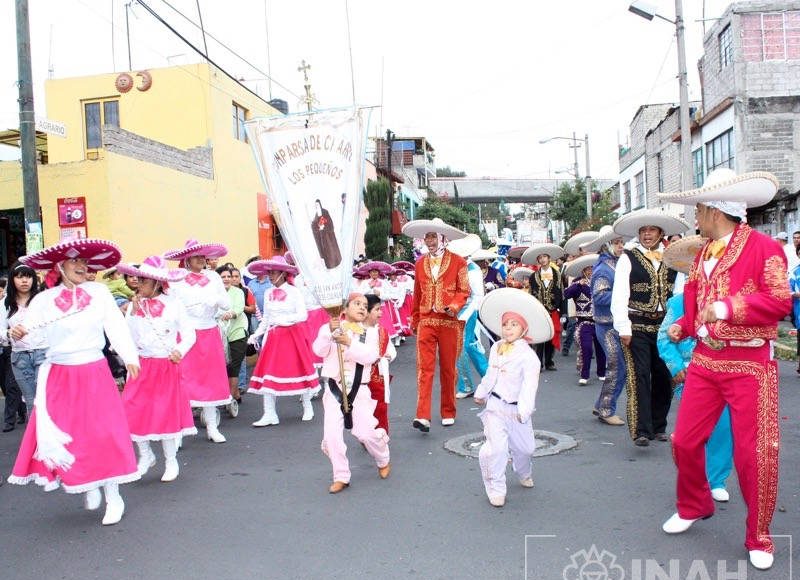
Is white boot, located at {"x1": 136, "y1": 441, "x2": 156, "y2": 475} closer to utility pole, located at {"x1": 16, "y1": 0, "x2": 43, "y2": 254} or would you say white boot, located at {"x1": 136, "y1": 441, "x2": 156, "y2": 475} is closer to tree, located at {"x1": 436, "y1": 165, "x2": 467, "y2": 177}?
utility pole, located at {"x1": 16, "y1": 0, "x2": 43, "y2": 254}

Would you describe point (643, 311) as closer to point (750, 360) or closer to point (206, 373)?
point (750, 360)

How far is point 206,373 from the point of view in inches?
302

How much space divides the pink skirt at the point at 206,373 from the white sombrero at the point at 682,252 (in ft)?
14.2

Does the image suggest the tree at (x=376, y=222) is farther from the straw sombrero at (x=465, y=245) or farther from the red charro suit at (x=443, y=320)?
the red charro suit at (x=443, y=320)

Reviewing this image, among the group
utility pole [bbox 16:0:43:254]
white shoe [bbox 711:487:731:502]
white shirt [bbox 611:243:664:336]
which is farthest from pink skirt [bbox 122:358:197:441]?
utility pole [bbox 16:0:43:254]

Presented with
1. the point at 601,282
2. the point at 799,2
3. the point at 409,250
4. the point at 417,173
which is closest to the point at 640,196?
the point at 409,250

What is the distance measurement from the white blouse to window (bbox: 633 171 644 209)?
32.7 metres

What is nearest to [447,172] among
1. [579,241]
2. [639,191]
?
[639,191]

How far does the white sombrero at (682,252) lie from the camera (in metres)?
5.29

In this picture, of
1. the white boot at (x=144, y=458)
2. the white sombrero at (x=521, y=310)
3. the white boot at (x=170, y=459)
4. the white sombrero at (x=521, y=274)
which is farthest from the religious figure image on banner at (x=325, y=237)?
Answer: the white sombrero at (x=521, y=274)

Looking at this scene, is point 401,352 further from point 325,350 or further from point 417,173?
point 417,173

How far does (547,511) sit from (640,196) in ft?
112

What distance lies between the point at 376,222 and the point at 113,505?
22.0m

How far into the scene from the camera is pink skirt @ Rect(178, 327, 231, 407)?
298 inches
